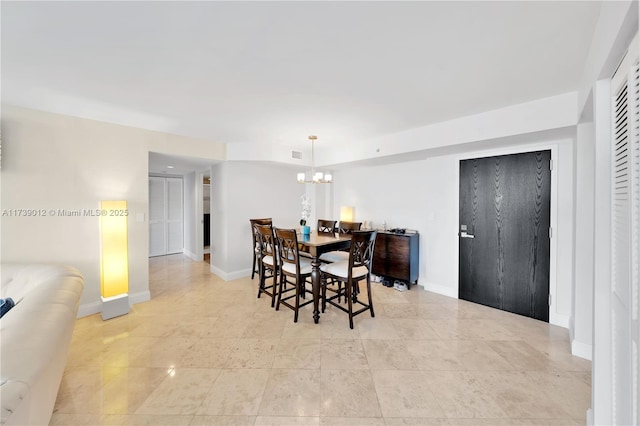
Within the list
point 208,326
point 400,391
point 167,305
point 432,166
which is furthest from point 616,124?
point 167,305

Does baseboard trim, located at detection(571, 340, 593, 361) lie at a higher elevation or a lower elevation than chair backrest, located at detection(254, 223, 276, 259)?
lower

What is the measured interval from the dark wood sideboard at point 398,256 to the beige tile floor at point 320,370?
0.80m

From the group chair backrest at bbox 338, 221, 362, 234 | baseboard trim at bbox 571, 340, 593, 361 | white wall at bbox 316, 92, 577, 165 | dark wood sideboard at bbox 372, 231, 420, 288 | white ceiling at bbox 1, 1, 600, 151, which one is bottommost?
baseboard trim at bbox 571, 340, 593, 361

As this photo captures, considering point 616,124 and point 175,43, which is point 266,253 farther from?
point 616,124

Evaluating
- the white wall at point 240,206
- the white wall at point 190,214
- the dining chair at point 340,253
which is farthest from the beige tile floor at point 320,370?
the white wall at point 190,214

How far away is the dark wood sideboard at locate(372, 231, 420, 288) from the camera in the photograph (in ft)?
12.9

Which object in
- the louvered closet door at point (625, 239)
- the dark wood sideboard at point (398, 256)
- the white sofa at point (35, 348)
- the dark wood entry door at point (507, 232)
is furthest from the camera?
the dark wood sideboard at point (398, 256)

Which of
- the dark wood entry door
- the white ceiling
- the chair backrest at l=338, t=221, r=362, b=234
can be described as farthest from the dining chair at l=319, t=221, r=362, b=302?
the white ceiling

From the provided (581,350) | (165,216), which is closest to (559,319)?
(581,350)

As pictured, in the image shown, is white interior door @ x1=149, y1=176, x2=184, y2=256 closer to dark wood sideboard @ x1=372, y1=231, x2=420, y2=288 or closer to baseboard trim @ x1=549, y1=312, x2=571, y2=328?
dark wood sideboard @ x1=372, y1=231, x2=420, y2=288

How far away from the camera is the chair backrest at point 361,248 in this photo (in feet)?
8.92

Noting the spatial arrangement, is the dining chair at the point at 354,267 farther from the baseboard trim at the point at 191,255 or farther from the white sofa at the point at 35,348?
the baseboard trim at the point at 191,255

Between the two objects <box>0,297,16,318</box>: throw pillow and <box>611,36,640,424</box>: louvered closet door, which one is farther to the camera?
<box>0,297,16,318</box>: throw pillow

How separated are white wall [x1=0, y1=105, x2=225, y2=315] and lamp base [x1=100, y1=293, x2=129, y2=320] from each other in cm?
33
